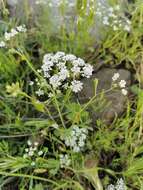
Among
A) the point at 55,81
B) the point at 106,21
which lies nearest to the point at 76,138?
the point at 55,81

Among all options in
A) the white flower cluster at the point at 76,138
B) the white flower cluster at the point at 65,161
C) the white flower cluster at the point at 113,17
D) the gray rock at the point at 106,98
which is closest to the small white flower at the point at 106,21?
the white flower cluster at the point at 113,17

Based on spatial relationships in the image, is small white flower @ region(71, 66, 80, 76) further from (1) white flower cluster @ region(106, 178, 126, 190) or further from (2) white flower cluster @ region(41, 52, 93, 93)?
(1) white flower cluster @ region(106, 178, 126, 190)

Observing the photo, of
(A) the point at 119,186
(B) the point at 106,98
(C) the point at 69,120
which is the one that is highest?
(B) the point at 106,98

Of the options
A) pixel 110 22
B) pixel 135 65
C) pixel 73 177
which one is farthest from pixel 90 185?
pixel 110 22

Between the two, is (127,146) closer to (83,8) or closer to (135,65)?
(135,65)

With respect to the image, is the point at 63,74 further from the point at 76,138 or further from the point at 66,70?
the point at 76,138

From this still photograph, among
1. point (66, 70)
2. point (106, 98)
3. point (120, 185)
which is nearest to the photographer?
point (66, 70)
